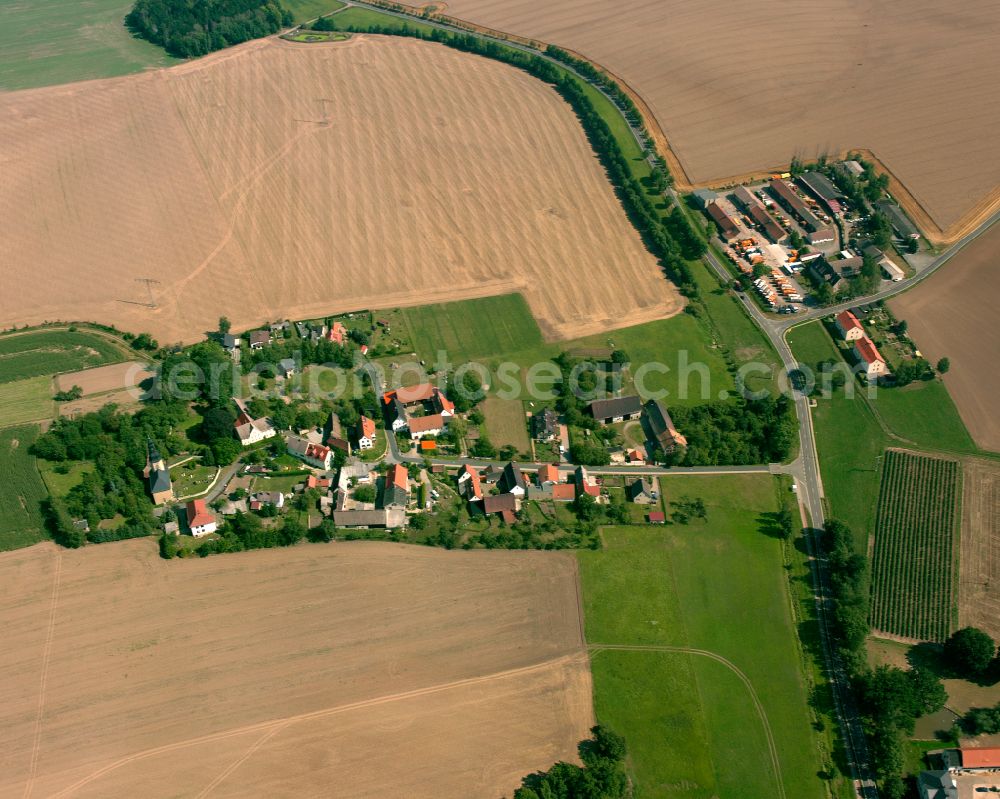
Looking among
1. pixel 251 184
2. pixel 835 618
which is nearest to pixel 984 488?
pixel 835 618

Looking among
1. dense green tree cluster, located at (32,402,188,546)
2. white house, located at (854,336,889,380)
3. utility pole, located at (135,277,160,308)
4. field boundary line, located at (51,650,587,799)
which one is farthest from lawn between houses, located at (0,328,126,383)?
white house, located at (854,336,889,380)

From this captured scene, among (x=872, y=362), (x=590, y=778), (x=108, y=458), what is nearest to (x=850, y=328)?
(x=872, y=362)

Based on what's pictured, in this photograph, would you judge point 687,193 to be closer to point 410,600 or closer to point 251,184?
point 251,184

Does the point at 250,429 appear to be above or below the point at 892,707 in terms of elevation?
above

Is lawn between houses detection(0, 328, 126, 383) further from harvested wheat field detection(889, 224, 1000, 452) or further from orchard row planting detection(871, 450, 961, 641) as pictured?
harvested wheat field detection(889, 224, 1000, 452)

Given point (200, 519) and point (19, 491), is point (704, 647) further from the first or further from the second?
point (19, 491)

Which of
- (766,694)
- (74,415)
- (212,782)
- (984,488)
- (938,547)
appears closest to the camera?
(212,782)
